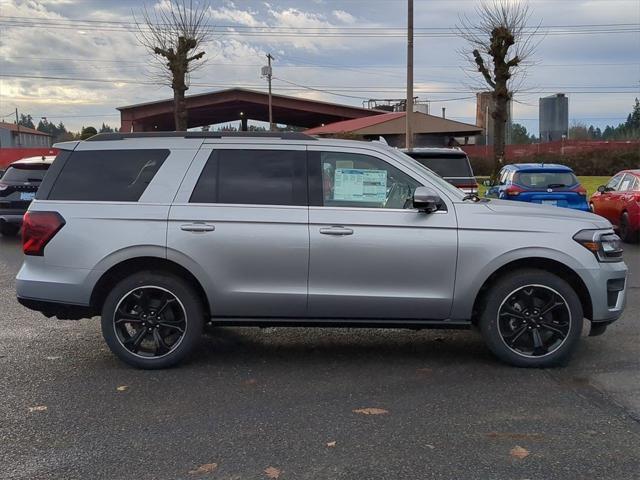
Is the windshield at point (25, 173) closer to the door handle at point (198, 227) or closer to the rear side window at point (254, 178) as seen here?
the rear side window at point (254, 178)

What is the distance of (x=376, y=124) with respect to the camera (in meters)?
38.0

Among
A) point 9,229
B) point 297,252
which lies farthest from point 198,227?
point 9,229

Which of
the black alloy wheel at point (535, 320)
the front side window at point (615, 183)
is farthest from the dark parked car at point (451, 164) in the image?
the black alloy wheel at point (535, 320)

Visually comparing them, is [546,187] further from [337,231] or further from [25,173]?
[25,173]

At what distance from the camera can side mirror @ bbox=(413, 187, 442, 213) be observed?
501cm

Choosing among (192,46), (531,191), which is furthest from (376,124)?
(531,191)

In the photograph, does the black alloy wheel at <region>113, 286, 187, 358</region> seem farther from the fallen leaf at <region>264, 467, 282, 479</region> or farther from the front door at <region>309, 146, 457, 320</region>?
the fallen leaf at <region>264, 467, 282, 479</region>

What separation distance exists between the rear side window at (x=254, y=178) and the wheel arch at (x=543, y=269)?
1611 mm

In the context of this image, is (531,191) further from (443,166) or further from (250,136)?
(250,136)

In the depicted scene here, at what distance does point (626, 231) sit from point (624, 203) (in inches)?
22.0

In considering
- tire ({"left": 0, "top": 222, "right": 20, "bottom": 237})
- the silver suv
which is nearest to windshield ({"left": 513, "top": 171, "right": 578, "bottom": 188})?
the silver suv

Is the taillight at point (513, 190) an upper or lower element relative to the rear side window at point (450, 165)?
lower

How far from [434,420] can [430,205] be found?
5.49 feet

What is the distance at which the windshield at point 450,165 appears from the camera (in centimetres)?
1229
